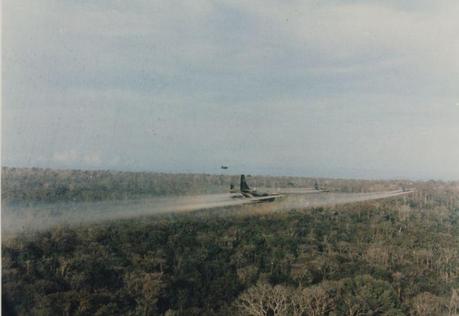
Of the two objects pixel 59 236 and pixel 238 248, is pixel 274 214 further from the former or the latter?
pixel 59 236

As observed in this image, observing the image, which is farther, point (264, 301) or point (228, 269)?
point (228, 269)

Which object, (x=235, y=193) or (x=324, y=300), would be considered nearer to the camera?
(x=235, y=193)

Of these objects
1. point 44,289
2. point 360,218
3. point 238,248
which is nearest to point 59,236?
point 44,289

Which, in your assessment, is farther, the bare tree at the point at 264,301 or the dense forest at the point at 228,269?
the dense forest at the point at 228,269

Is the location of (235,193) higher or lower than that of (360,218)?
higher

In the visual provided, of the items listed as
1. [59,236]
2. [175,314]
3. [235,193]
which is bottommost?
[175,314]

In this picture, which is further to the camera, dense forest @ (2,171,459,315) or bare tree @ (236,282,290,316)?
dense forest @ (2,171,459,315)

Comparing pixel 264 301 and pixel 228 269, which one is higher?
pixel 228 269

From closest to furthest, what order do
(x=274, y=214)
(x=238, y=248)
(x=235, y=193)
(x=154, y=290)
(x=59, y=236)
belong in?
(x=235, y=193)
(x=154, y=290)
(x=59, y=236)
(x=238, y=248)
(x=274, y=214)
